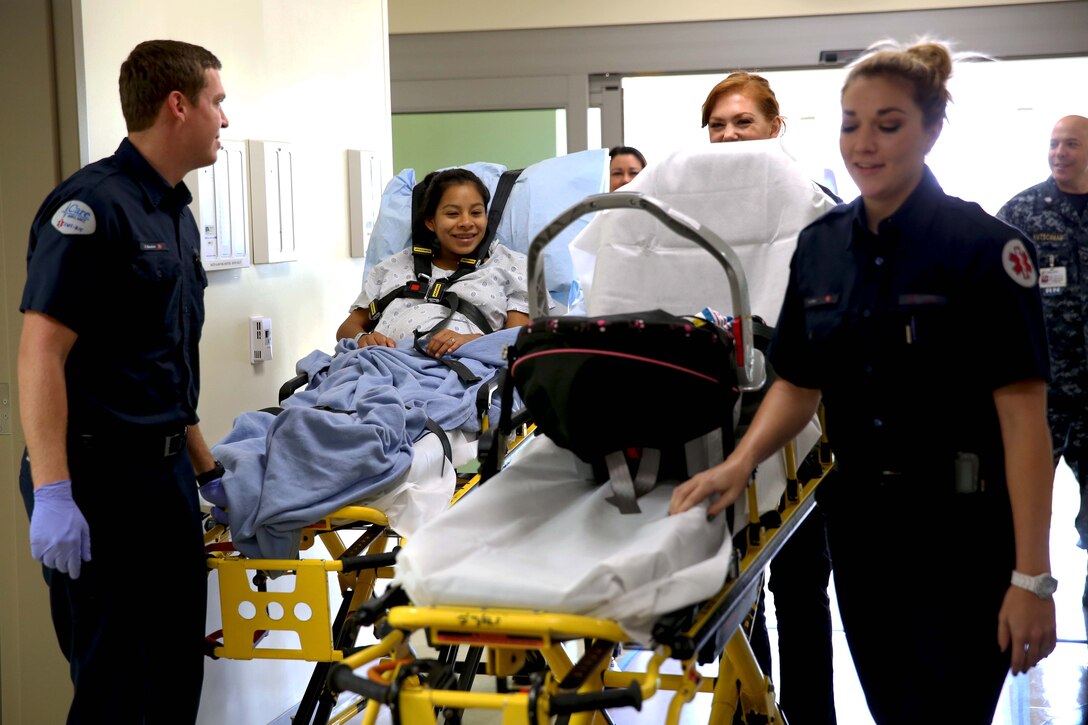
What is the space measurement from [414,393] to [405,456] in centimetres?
→ 35

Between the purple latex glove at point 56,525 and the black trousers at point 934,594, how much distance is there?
1501 mm

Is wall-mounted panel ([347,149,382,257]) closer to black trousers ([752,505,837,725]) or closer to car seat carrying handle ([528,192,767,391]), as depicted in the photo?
black trousers ([752,505,837,725])

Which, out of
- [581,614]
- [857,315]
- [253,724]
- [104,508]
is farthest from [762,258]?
[253,724]

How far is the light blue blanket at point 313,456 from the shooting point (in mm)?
2750

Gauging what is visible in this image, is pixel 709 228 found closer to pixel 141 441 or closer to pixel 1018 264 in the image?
pixel 1018 264

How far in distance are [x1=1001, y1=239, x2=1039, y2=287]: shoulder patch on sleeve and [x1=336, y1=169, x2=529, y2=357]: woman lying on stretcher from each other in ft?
6.63

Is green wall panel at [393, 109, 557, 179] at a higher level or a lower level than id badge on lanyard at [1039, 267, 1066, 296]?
higher

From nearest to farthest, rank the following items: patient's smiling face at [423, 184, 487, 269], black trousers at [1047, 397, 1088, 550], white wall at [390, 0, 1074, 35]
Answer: patient's smiling face at [423, 184, 487, 269], black trousers at [1047, 397, 1088, 550], white wall at [390, 0, 1074, 35]

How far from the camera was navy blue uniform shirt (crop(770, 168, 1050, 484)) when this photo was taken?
5.88ft

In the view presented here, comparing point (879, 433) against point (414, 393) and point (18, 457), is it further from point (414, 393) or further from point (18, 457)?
point (18, 457)

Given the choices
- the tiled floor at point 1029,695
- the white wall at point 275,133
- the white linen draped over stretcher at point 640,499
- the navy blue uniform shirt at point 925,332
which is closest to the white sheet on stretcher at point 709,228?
the white linen draped over stretcher at point 640,499

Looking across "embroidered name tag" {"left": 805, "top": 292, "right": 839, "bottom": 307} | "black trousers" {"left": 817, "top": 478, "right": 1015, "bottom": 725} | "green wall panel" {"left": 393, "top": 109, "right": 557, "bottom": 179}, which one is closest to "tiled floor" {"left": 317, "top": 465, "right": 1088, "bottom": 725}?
"black trousers" {"left": 817, "top": 478, "right": 1015, "bottom": 725}

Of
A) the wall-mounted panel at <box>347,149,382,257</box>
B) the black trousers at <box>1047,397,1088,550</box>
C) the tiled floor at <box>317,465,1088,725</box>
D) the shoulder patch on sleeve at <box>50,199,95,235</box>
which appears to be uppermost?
the wall-mounted panel at <box>347,149,382,257</box>

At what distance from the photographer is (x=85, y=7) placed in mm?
2852
